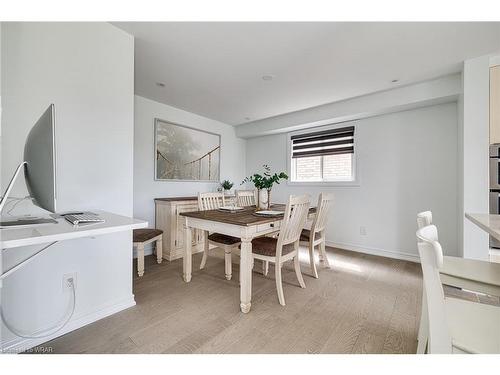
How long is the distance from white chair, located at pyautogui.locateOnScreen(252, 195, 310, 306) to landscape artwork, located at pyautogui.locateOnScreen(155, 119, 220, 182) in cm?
210

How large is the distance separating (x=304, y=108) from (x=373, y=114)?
3.41ft

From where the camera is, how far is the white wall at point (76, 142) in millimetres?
1331

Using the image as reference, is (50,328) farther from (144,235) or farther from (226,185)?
(226,185)

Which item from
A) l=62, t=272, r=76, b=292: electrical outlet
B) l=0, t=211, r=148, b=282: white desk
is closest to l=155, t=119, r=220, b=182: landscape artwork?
l=62, t=272, r=76, b=292: electrical outlet

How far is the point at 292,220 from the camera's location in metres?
1.92

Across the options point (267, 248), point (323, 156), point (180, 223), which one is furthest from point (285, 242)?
point (323, 156)

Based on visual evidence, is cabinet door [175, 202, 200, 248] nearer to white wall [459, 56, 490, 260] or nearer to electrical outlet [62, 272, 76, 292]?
electrical outlet [62, 272, 76, 292]

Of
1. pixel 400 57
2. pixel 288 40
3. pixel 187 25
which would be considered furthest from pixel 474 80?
pixel 187 25

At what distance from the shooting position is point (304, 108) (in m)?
3.54

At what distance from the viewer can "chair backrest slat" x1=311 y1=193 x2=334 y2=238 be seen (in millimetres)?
2426

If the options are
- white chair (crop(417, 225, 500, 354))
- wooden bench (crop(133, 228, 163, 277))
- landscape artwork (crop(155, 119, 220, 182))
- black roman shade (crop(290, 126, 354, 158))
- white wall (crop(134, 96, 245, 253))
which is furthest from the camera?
black roman shade (crop(290, 126, 354, 158))

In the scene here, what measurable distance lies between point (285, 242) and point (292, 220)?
215 mm

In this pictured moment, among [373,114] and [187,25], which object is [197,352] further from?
[373,114]

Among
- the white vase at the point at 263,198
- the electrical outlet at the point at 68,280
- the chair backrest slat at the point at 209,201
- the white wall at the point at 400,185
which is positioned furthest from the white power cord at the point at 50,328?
the white wall at the point at 400,185
